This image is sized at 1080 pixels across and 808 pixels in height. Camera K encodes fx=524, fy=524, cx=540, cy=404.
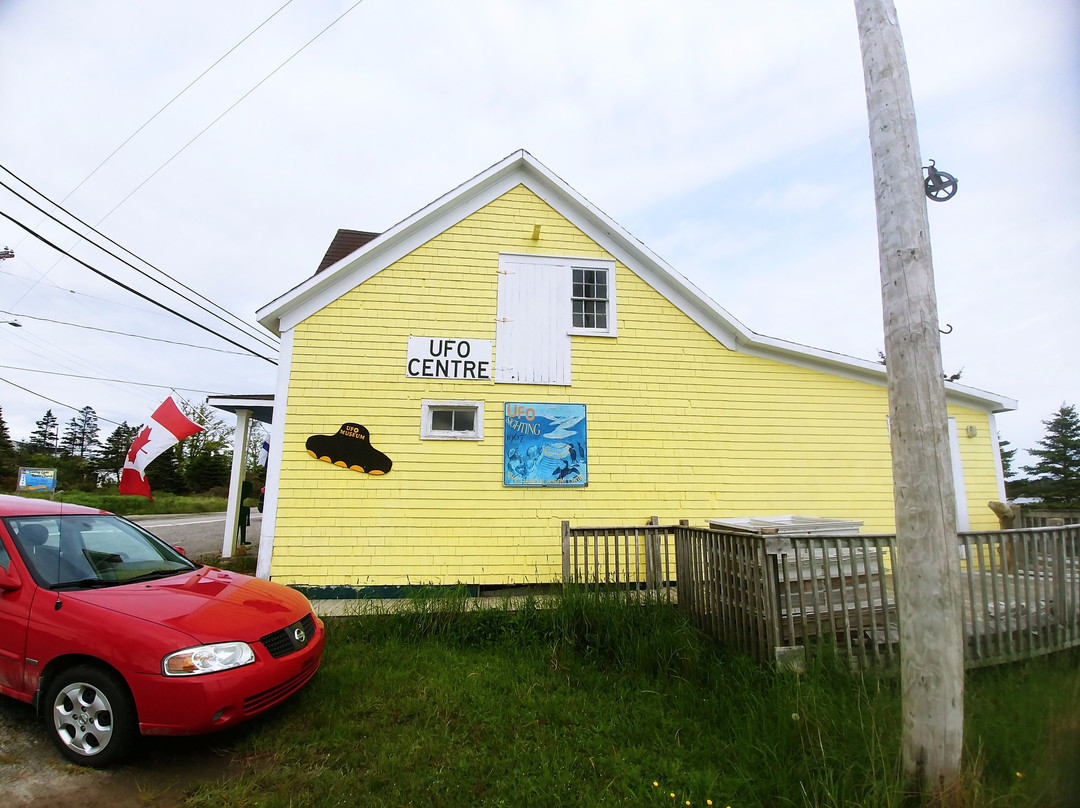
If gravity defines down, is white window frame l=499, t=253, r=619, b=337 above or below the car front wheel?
above

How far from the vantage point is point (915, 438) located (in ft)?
9.25

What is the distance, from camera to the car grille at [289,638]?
3.73 meters

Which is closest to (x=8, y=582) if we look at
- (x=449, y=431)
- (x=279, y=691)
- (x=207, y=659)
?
(x=207, y=659)

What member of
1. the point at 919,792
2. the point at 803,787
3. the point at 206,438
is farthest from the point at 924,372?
the point at 206,438

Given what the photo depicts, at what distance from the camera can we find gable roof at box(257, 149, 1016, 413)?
831 cm

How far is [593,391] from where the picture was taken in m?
8.51

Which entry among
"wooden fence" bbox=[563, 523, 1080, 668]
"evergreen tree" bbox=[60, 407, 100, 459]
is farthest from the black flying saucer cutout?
"evergreen tree" bbox=[60, 407, 100, 459]

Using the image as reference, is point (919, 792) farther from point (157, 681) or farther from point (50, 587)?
point (50, 587)

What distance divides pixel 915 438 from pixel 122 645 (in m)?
4.87

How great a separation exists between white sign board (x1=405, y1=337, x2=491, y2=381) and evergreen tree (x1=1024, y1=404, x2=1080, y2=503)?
33014 mm

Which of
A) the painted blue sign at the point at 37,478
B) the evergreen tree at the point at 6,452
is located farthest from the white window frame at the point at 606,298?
the evergreen tree at the point at 6,452

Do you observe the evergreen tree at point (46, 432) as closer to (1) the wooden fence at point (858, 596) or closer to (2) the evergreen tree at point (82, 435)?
(2) the evergreen tree at point (82, 435)

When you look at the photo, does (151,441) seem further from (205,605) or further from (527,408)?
(527,408)

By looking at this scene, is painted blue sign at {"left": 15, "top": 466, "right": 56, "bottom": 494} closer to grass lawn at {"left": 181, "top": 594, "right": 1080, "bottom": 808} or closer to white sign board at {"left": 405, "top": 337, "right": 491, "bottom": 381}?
white sign board at {"left": 405, "top": 337, "right": 491, "bottom": 381}
